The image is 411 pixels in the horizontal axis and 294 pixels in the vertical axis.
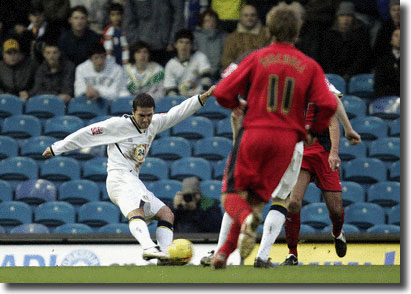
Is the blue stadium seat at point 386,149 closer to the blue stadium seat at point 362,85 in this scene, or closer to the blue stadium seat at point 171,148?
the blue stadium seat at point 362,85

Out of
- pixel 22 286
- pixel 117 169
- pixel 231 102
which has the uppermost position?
pixel 231 102

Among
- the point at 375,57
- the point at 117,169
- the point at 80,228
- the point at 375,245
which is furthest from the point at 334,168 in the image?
the point at 375,57

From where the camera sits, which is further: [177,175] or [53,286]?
[177,175]

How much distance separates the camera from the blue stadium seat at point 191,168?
1159 centimetres

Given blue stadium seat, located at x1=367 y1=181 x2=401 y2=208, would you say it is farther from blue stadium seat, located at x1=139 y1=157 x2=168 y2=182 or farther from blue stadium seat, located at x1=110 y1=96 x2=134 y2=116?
blue stadium seat, located at x1=110 y1=96 x2=134 y2=116

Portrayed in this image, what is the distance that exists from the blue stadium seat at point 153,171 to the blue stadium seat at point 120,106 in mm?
1145

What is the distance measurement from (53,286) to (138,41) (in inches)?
280

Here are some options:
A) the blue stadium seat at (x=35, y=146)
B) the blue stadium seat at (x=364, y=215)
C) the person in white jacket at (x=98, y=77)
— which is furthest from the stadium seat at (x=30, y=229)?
the blue stadium seat at (x=364, y=215)

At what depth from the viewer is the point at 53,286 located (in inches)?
231

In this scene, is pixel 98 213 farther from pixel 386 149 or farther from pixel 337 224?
pixel 386 149

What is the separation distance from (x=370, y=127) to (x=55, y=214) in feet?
15.2

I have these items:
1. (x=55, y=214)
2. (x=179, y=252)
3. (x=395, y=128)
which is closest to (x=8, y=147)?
(x=55, y=214)

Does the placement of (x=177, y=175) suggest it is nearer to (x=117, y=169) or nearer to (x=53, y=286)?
(x=117, y=169)

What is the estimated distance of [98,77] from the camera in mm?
12445
